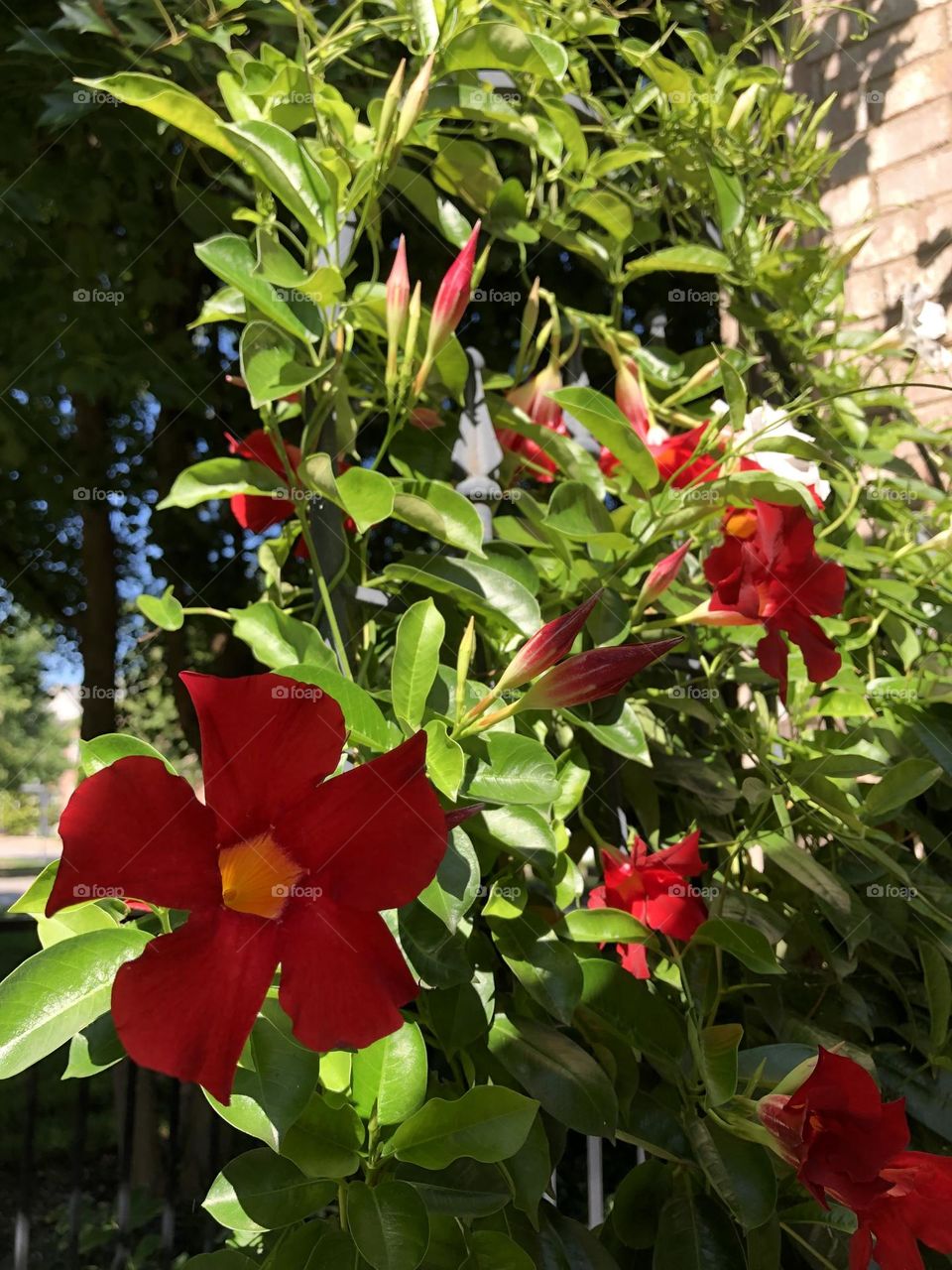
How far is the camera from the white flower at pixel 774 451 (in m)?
1.04

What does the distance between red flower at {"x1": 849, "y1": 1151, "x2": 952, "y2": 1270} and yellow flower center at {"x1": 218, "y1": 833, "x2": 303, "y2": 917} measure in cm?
47

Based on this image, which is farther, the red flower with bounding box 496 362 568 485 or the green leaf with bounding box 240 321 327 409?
the red flower with bounding box 496 362 568 485

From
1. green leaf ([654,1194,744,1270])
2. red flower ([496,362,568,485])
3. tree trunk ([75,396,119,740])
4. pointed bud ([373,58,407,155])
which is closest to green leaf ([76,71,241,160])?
pointed bud ([373,58,407,155])

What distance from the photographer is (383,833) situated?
2.01 feet

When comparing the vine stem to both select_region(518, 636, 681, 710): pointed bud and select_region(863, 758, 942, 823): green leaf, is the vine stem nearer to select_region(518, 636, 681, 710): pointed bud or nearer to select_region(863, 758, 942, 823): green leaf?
select_region(518, 636, 681, 710): pointed bud

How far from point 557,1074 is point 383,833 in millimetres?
361

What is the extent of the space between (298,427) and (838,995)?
109 cm

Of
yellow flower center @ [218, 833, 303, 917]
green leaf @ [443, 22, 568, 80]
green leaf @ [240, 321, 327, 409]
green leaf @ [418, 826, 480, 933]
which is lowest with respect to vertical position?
green leaf @ [418, 826, 480, 933]

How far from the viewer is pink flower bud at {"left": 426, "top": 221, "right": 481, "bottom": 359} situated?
3.11 feet

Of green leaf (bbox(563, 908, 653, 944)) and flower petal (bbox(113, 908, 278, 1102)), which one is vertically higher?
flower petal (bbox(113, 908, 278, 1102))

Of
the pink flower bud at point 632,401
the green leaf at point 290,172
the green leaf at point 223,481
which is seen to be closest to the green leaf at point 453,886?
the green leaf at point 223,481

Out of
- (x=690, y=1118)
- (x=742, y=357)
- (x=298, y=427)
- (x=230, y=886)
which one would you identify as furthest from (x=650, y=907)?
(x=298, y=427)

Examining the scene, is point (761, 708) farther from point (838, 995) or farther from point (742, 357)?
point (742, 357)

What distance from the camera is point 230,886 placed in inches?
25.1
